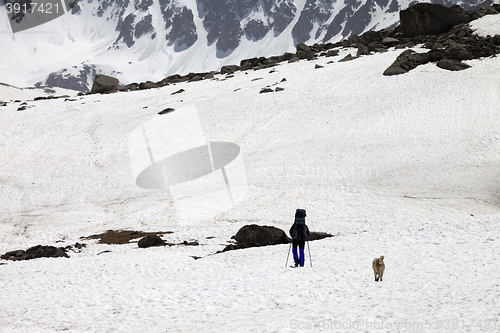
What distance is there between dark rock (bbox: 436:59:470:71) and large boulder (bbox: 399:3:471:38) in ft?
69.6

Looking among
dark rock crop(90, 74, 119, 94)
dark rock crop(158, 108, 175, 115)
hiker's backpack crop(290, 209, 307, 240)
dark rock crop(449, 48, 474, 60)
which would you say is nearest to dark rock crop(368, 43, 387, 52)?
dark rock crop(449, 48, 474, 60)

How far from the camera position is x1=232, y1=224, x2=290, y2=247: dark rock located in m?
18.8

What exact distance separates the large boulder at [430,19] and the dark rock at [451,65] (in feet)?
69.6

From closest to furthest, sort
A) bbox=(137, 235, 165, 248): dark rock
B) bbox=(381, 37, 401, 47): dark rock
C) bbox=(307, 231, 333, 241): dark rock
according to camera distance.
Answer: bbox=(137, 235, 165, 248): dark rock, bbox=(307, 231, 333, 241): dark rock, bbox=(381, 37, 401, 47): dark rock

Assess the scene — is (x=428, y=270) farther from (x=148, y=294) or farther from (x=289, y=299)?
(x=148, y=294)

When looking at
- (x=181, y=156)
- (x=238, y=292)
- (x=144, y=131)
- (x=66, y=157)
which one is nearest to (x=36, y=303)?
(x=238, y=292)

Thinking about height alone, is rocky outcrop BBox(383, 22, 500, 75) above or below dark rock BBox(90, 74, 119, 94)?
below

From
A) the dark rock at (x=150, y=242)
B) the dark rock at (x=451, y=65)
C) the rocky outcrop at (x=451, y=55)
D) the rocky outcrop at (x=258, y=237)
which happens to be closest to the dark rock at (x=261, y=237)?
the rocky outcrop at (x=258, y=237)

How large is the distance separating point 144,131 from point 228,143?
970 cm

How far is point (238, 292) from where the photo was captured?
11039mm

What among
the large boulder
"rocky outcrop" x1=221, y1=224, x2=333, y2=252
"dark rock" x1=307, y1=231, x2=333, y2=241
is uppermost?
the large boulder

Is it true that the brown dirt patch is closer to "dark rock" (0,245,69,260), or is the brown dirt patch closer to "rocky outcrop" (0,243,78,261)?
"rocky outcrop" (0,243,78,261)

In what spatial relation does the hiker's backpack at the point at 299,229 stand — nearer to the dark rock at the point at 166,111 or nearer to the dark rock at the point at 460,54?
the dark rock at the point at 166,111

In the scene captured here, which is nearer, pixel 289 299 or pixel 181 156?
pixel 289 299
